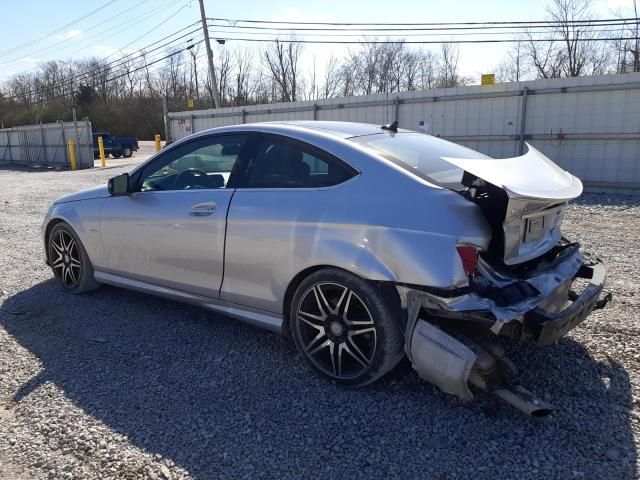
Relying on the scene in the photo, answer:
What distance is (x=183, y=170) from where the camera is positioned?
413 centimetres

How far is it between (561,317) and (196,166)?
9.25 feet

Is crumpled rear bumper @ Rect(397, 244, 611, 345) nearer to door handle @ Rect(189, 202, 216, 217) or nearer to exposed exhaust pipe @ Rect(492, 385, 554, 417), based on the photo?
exposed exhaust pipe @ Rect(492, 385, 554, 417)

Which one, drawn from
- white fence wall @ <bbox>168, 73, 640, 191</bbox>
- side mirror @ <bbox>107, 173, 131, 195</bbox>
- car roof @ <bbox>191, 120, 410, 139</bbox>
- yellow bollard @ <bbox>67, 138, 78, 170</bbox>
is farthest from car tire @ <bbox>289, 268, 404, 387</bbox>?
yellow bollard @ <bbox>67, 138, 78, 170</bbox>

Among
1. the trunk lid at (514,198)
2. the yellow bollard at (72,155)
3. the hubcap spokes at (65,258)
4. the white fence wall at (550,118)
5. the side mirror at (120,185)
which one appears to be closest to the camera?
the trunk lid at (514,198)

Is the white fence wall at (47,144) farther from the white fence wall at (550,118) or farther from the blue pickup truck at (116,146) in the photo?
the white fence wall at (550,118)

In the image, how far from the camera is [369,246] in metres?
2.92

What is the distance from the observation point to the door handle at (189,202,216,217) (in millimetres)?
3633

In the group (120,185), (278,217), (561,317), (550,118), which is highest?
(550,118)

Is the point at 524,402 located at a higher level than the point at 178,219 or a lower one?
lower

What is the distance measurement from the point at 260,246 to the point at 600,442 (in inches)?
86.9

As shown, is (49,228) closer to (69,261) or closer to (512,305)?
(69,261)

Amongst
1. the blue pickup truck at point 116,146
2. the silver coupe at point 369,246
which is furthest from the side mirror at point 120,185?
the blue pickup truck at point 116,146

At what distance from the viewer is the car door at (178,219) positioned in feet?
12.1

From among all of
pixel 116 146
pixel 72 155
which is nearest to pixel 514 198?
pixel 72 155
